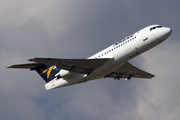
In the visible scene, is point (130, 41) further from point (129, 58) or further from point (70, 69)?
point (70, 69)

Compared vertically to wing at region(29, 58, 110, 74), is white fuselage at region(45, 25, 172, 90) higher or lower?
higher

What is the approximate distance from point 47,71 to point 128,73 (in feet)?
39.9

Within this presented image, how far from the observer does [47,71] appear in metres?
37.8

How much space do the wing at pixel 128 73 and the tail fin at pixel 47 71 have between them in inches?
324

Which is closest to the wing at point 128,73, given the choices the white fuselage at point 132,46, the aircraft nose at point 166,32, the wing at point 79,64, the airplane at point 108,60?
the airplane at point 108,60

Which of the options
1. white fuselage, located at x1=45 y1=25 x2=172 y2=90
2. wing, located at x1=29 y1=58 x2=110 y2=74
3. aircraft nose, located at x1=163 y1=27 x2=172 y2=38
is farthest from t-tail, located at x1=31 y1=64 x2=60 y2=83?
aircraft nose, located at x1=163 y1=27 x2=172 y2=38

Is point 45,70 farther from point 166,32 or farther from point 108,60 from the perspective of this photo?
point 166,32

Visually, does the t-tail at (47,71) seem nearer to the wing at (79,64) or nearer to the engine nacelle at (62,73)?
the engine nacelle at (62,73)

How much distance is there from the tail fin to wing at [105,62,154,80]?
8221 mm

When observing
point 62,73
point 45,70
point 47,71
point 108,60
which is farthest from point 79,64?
point 45,70

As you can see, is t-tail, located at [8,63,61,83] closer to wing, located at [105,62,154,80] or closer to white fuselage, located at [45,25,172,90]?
white fuselage, located at [45,25,172,90]

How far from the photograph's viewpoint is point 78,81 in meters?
34.2

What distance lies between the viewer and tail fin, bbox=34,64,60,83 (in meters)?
36.9

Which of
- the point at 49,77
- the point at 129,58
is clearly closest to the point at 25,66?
the point at 49,77
